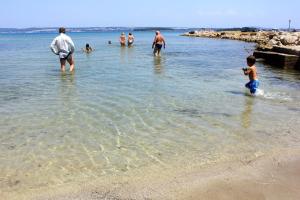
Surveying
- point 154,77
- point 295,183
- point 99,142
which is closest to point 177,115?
point 99,142

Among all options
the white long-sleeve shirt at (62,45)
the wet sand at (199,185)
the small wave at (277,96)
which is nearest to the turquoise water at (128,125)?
the small wave at (277,96)

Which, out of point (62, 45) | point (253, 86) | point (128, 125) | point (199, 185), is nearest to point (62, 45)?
point (62, 45)

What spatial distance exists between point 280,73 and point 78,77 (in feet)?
28.1

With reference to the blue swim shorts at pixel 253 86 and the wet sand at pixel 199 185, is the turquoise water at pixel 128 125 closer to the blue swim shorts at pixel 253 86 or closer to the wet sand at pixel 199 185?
the wet sand at pixel 199 185

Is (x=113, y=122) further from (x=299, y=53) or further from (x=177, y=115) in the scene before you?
(x=299, y=53)

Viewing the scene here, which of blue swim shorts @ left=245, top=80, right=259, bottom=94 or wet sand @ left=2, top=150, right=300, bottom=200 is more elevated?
blue swim shorts @ left=245, top=80, right=259, bottom=94

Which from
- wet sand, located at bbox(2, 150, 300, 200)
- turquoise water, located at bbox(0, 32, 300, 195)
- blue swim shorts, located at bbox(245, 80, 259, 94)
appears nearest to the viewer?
wet sand, located at bbox(2, 150, 300, 200)

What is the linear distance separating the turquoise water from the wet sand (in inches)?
10.6

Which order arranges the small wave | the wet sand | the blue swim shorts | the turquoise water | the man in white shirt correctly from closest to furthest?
1. the wet sand
2. the turquoise water
3. the small wave
4. the blue swim shorts
5. the man in white shirt

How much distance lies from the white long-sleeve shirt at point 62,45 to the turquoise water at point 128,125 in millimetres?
1942

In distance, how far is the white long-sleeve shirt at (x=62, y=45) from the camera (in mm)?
14348

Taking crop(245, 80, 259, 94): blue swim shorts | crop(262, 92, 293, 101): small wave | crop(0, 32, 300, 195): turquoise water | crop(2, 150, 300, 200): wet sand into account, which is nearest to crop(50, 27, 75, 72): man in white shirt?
crop(0, 32, 300, 195): turquoise water

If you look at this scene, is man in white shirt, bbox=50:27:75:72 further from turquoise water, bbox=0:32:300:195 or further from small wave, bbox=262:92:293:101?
small wave, bbox=262:92:293:101

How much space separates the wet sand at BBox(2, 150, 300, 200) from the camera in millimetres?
4488
